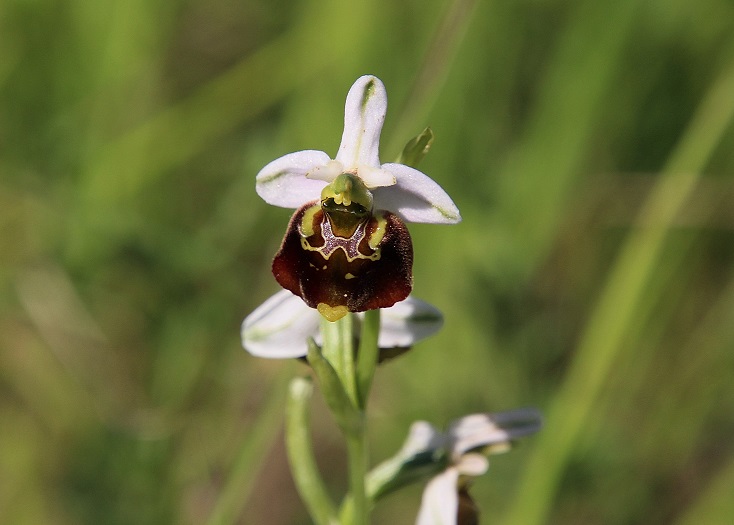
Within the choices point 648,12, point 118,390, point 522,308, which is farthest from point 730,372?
point 118,390

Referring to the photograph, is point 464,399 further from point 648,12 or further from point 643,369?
point 648,12

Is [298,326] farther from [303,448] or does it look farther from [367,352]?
[303,448]

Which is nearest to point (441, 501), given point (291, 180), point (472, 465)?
point (472, 465)

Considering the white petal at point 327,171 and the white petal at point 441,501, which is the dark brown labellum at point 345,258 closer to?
the white petal at point 327,171

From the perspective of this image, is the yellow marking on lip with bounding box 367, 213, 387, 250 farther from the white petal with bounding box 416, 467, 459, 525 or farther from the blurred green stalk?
the blurred green stalk

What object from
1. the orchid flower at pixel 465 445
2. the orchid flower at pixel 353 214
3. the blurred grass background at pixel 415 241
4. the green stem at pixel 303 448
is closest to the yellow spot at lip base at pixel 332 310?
the orchid flower at pixel 353 214

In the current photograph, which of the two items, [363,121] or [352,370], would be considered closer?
[363,121]
